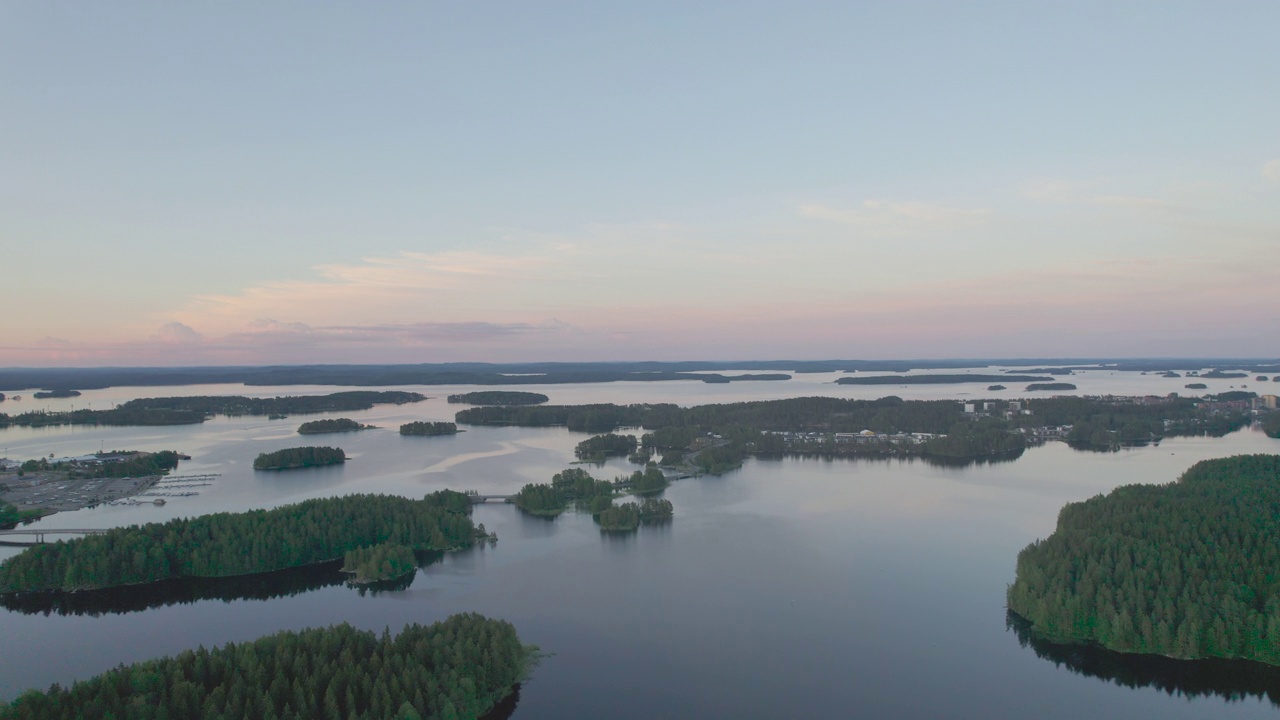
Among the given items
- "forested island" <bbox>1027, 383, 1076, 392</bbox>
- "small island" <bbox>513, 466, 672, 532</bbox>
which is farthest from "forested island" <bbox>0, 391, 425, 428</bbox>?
"forested island" <bbox>1027, 383, 1076, 392</bbox>

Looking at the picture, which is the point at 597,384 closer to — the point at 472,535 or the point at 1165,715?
the point at 472,535

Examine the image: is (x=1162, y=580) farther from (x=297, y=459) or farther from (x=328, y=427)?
(x=328, y=427)

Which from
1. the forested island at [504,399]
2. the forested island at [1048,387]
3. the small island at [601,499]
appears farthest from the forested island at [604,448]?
the forested island at [1048,387]

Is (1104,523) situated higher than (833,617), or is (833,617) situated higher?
(1104,523)

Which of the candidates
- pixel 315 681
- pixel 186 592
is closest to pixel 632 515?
pixel 186 592

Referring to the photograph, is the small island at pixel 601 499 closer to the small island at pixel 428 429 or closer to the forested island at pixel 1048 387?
the small island at pixel 428 429

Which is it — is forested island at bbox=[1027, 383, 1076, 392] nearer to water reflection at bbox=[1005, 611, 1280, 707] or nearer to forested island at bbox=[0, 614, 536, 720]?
water reflection at bbox=[1005, 611, 1280, 707]

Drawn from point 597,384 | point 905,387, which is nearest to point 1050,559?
point 905,387
